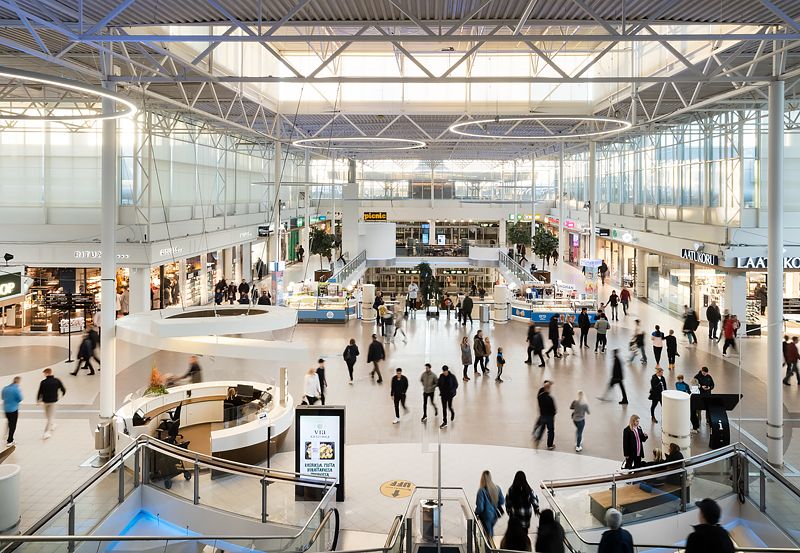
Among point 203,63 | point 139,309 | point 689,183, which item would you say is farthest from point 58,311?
point 689,183

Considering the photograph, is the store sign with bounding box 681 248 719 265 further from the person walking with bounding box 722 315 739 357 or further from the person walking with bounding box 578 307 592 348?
the person walking with bounding box 578 307 592 348

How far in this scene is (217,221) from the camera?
3481cm

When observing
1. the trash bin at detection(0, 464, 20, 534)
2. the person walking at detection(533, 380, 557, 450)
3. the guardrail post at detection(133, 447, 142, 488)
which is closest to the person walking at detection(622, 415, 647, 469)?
A: the person walking at detection(533, 380, 557, 450)

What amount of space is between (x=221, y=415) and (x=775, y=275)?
468 inches

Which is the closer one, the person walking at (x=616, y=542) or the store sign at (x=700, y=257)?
the person walking at (x=616, y=542)

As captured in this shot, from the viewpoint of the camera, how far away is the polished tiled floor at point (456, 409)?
12492 millimetres

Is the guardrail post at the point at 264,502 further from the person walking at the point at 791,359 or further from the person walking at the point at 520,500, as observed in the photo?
the person walking at the point at 791,359

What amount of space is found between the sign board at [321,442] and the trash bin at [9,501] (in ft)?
13.8

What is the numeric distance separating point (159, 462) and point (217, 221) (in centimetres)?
2501

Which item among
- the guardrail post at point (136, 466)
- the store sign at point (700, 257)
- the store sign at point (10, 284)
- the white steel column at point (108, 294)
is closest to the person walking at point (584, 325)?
the store sign at point (700, 257)

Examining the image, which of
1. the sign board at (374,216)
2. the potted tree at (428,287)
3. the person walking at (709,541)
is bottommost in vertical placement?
the person walking at (709,541)

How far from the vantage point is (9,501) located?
988cm

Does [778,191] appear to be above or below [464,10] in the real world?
below

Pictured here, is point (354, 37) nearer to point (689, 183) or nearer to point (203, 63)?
point (203, 63)
